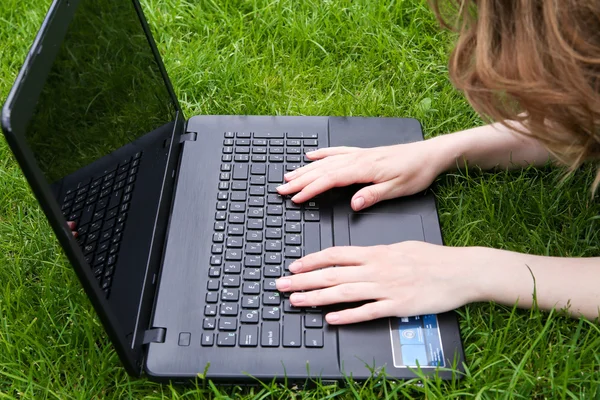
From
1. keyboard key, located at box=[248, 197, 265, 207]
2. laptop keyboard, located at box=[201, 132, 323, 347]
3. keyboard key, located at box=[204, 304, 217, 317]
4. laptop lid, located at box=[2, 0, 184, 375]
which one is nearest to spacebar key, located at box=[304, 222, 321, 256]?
laptop keyboard, located at box=[201, 132, 323, 347]

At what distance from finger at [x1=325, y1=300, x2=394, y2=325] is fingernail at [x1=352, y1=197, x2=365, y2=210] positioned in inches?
9.6

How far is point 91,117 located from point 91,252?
0.23 m

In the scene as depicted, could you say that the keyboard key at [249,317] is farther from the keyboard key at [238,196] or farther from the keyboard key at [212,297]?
the keyboard key at [238,196]

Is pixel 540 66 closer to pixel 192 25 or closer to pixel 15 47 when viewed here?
pixel 192 25

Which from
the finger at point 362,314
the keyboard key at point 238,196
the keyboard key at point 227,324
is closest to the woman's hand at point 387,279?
the finger at point 362,314

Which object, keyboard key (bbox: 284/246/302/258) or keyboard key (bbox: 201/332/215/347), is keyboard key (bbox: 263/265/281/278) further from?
A: keyboard key (bbox: 201/332/215/347)

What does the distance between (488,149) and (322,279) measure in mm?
563

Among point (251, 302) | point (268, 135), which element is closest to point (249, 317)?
point (251, 302)

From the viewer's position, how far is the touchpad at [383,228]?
1.22 meters

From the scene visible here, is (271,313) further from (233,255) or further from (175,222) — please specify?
(175,222)

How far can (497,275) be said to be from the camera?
1.13 m

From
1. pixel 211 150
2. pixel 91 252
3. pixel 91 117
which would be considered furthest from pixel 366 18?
pixel 91 252

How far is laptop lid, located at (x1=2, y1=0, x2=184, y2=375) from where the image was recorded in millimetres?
772

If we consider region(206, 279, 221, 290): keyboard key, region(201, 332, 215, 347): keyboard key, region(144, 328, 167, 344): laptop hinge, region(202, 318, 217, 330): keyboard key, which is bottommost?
region(201, 332, 215, 347): keyboard key
